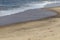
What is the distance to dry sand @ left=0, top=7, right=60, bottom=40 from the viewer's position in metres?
1.75

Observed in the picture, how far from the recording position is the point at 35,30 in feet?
6.37

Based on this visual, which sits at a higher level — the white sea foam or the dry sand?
the white sea foam

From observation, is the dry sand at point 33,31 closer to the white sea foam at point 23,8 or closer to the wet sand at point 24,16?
the wet sand at point 24,16

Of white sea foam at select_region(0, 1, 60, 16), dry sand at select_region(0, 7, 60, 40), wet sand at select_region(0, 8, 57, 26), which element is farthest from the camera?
white sea foam at select_region(0, 1, 60, 16)

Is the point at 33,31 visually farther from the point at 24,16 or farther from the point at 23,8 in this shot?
the point at 23,8

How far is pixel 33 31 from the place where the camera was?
6.26 feet

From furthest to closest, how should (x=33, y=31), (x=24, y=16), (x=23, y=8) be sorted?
(x=23, y=8), (x=24, y=16), (x=33, y=31)

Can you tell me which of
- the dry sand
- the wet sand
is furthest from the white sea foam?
the dry sand

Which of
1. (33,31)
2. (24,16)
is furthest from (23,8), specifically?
(33,31)

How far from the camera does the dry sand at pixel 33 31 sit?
1.75 meters

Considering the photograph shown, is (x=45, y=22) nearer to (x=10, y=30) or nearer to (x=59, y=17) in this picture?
(x=59, y=17)

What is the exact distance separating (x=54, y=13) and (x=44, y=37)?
0.98 metres

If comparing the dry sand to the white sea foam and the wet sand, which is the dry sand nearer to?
the wet sand

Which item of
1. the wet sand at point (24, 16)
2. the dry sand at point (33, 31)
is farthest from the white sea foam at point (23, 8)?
the dry sand at point (33, 31)
